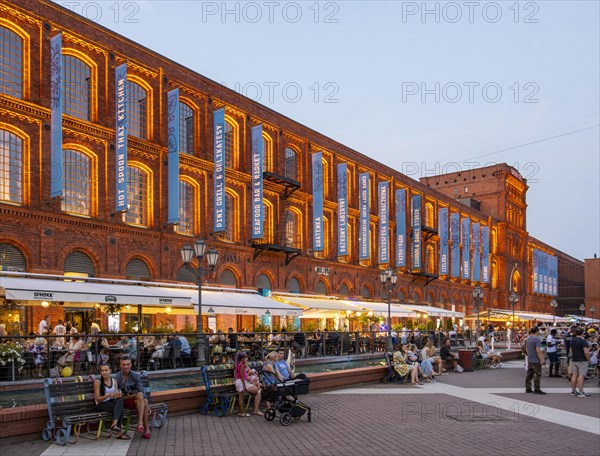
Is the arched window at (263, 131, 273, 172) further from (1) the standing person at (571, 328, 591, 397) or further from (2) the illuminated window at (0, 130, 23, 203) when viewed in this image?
(1) the standing person at (571, 328, 591, 397)

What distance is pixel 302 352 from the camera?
2195 cm

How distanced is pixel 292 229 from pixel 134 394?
2833 cm

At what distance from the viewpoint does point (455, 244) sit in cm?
6003

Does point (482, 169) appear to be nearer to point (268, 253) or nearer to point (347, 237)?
point (347, 237)

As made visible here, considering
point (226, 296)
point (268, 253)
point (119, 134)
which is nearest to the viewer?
point (119, 134)

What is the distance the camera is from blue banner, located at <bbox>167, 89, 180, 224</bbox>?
94.4ft

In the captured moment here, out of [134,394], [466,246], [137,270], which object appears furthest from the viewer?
[466,246]

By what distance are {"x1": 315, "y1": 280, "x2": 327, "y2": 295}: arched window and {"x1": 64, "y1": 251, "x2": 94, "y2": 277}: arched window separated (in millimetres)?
17889

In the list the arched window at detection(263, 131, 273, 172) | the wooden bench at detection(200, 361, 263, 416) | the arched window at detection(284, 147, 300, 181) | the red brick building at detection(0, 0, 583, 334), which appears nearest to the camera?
the wooden bench at detection(200, 361, 263, 416)

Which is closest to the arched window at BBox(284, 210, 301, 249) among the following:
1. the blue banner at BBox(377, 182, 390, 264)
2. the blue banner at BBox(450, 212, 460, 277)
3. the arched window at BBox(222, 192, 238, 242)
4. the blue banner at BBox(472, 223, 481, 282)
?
the arched window at BBox(222, 192, 238, 242)

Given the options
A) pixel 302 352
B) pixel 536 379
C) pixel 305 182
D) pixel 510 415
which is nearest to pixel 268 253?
pixel 305 182

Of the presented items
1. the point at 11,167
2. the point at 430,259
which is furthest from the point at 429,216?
the point at 11,167

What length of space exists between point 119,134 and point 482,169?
6030 centimetres

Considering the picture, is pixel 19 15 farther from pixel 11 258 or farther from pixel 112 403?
pixel 112 403
